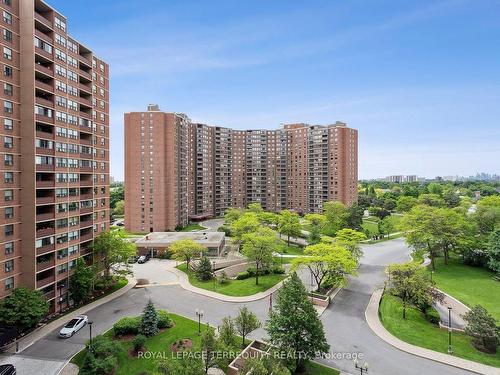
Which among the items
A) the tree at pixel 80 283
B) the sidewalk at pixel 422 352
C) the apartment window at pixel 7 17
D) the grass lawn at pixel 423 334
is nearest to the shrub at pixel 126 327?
the tree at pixel 80 283

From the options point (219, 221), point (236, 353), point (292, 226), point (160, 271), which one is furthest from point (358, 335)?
point (219, 221)

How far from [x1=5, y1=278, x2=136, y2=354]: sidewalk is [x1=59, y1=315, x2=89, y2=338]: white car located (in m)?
1.74

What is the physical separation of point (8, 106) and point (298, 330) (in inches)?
1394

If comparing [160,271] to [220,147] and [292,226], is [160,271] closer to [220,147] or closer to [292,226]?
[292,226]

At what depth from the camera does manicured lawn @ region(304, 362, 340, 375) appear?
23894 mm

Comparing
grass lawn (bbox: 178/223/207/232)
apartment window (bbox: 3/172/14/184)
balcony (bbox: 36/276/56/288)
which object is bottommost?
grass lawn (bbox: 178/223/207/232)

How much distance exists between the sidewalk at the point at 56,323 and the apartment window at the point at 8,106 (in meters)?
22.6

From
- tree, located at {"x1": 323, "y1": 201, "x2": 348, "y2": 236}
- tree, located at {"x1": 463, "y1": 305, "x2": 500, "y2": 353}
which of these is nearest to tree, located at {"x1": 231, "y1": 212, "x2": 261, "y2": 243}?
tree, located at {"x1": 323, "y1": 201, "x2": 348, "y2": 236}

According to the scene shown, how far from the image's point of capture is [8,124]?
1220 inches

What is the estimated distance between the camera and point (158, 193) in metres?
86.5

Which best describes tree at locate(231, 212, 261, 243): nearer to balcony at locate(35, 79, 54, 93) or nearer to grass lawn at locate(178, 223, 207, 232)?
grass lawn at locate(178, 223, 207, 232)

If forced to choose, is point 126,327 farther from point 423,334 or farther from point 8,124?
point 423,334

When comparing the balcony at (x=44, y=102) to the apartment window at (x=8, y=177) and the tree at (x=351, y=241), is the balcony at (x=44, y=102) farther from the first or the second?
the tree at (x=351, y=241)

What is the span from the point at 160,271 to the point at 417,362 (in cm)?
4006
